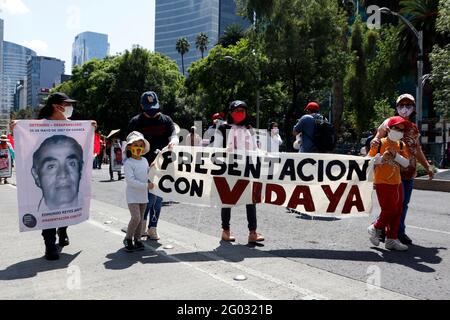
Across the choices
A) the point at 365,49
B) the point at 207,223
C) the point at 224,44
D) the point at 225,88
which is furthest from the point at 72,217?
the point at 224,44

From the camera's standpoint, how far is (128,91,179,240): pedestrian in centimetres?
641

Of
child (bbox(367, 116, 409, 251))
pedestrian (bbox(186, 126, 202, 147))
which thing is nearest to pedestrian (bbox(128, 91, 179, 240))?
child (bbox(367, 116, 409, 251))

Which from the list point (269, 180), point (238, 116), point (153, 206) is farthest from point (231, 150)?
point (153, 206)

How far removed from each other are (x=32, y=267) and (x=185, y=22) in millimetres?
185847

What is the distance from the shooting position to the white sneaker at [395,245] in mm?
6133

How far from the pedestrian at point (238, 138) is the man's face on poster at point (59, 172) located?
6.08 feet

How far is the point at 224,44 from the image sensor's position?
68625mm

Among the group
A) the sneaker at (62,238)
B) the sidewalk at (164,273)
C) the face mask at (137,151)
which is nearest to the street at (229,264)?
the sidewalk at (164,273)

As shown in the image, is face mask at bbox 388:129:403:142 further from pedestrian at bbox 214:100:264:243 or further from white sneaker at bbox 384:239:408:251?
pedestrian at bbox 214:100:264:243

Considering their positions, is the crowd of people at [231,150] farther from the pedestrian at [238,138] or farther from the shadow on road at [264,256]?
the shadow on road at [264,256]

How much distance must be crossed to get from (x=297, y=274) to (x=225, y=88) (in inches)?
1599

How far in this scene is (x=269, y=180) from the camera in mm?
6520

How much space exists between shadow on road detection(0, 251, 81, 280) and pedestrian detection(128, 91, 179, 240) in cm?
122
